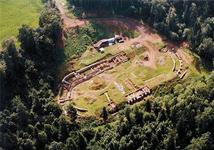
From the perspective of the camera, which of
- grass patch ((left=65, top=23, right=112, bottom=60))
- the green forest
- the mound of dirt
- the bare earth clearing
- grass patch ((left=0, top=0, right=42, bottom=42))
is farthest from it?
grass patch ((left=0, top=0, right=42, bottom=42))

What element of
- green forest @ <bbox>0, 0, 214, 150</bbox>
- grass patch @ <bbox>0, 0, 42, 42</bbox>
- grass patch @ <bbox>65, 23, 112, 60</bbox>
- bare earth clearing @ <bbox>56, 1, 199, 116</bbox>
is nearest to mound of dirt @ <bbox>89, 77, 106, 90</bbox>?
bare earth clearing @ <bbox>56, 1, 199, 116</bbox>

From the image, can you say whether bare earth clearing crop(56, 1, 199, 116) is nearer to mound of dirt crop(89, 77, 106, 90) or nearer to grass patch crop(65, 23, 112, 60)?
mound of dirt crop(89, 77, 106, 90)

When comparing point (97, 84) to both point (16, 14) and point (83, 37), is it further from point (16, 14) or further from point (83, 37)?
point (16, 14)

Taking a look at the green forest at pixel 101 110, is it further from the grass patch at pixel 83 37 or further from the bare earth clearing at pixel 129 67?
the bare earth clearing at pixel 129 67

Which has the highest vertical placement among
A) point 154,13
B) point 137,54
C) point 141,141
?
point 154,13

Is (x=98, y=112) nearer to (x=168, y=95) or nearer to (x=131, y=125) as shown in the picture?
(x=131, y=125)

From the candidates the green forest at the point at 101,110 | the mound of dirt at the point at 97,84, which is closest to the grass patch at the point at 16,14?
the green forest at the point at 101,110

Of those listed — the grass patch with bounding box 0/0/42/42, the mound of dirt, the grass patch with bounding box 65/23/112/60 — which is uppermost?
the grass patch with bounding box 0/0/42/42

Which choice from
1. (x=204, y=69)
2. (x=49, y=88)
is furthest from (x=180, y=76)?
(x=49, y=88)
